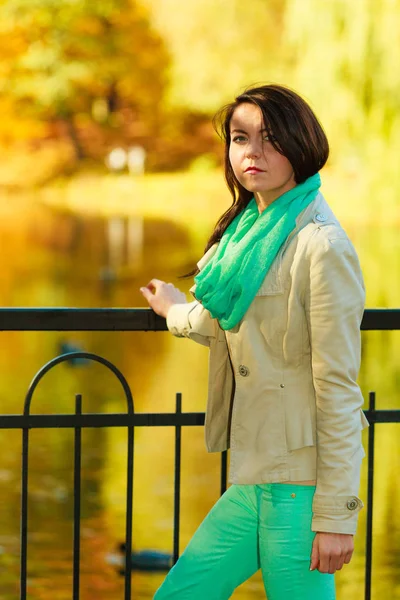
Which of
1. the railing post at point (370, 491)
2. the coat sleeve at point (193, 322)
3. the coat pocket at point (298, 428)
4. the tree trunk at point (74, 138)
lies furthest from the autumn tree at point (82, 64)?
the coat pocket at point (298, 428)

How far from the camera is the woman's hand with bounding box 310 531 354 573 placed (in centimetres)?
132

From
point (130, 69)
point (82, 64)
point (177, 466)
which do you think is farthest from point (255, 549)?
point (82, 64)

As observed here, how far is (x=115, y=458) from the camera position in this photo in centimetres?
648

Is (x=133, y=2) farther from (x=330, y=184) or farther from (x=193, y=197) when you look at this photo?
(x=330, y=184)

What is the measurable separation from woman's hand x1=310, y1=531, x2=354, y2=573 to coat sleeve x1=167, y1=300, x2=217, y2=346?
31 centimetres

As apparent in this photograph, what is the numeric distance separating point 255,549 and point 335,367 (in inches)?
10.0

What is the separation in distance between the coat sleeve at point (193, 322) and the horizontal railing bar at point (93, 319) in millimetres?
57

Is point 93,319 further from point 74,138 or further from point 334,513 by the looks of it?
point 74,138

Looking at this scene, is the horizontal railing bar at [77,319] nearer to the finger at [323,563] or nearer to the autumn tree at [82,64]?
the finger at [323,563]

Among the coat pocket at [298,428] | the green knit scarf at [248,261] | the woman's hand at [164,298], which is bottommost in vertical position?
the coat pocket at [298,428]

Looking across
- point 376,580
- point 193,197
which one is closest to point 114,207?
point 193,197

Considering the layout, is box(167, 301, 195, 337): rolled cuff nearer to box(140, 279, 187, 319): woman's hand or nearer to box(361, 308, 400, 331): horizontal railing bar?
box(140, 279, 187, 319): woman's hand

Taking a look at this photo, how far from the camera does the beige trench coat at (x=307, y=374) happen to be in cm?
132

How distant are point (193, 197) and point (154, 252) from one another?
6384 millimetres
